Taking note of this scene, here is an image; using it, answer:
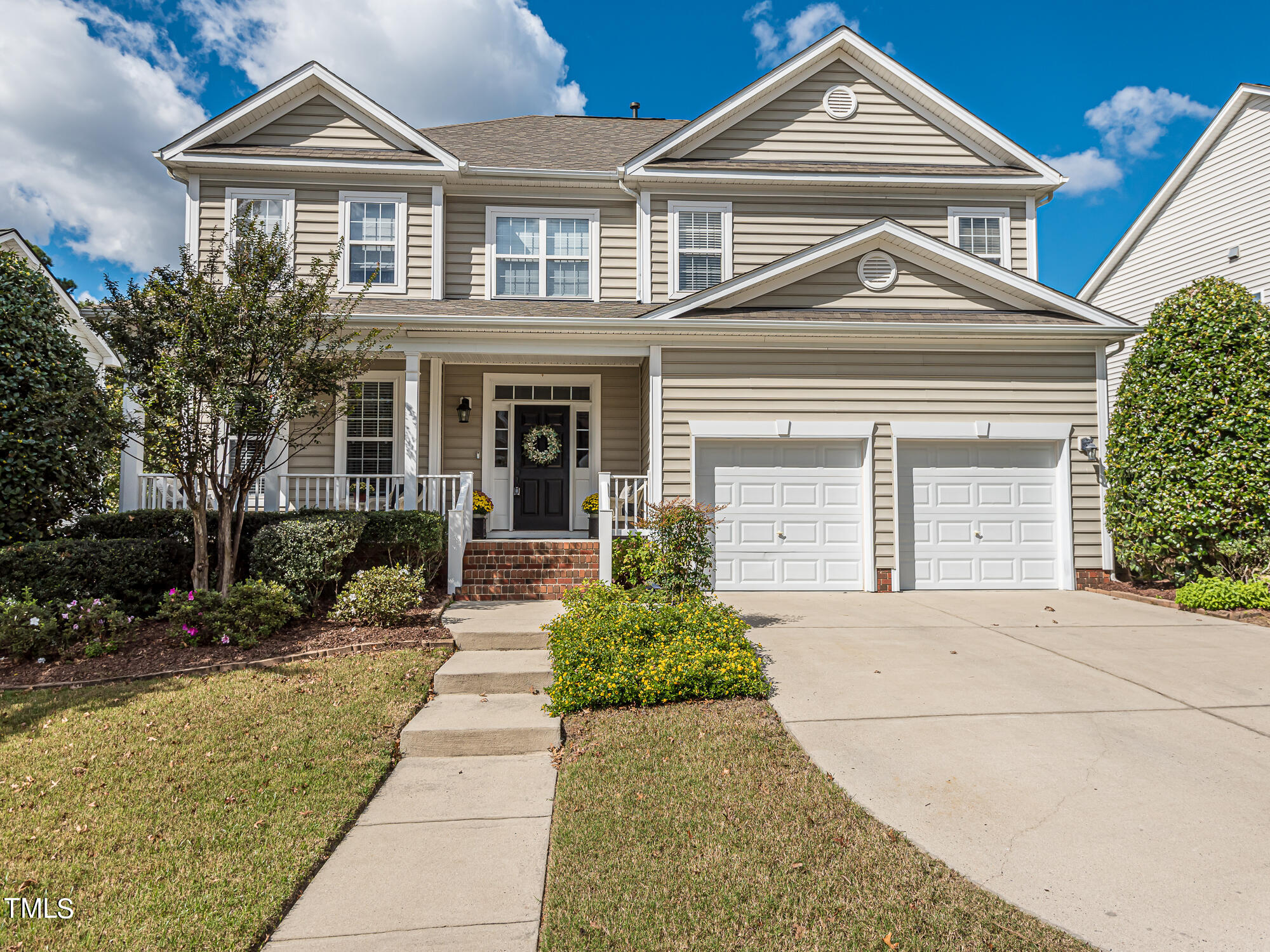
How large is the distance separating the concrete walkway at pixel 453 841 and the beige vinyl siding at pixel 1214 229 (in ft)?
43.8

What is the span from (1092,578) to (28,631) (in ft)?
41.4

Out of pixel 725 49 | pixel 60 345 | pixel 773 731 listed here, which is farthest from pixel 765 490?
pixel 725 49

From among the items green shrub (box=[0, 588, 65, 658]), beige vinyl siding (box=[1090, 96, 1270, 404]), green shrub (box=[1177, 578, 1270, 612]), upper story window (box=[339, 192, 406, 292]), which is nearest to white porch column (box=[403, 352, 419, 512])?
upper story window (box=[339, 192, 406, 292])

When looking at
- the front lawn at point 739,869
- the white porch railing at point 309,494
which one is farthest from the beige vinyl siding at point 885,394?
the front lawn at point 739,869

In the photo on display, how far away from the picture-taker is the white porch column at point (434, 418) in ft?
36.5

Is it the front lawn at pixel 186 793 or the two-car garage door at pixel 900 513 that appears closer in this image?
the front lawn at pixel 186 793

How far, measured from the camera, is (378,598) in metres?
7.15

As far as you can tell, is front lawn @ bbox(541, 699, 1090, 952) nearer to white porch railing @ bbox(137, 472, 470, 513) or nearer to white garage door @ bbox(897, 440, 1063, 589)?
white porch railing @ bbox(137, 472, 470, 513)

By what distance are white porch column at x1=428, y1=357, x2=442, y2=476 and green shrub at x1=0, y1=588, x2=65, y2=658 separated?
210 inches

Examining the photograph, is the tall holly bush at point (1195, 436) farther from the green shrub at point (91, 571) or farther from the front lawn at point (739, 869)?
the green shrub at point (91, 571)

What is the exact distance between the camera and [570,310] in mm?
10453

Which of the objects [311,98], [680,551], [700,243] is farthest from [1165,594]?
[311,98]

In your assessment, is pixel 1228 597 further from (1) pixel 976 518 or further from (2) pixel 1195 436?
(1) pixel 976 518

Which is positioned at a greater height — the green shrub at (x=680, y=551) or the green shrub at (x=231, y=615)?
the green shrub at (x=680, y=551)
